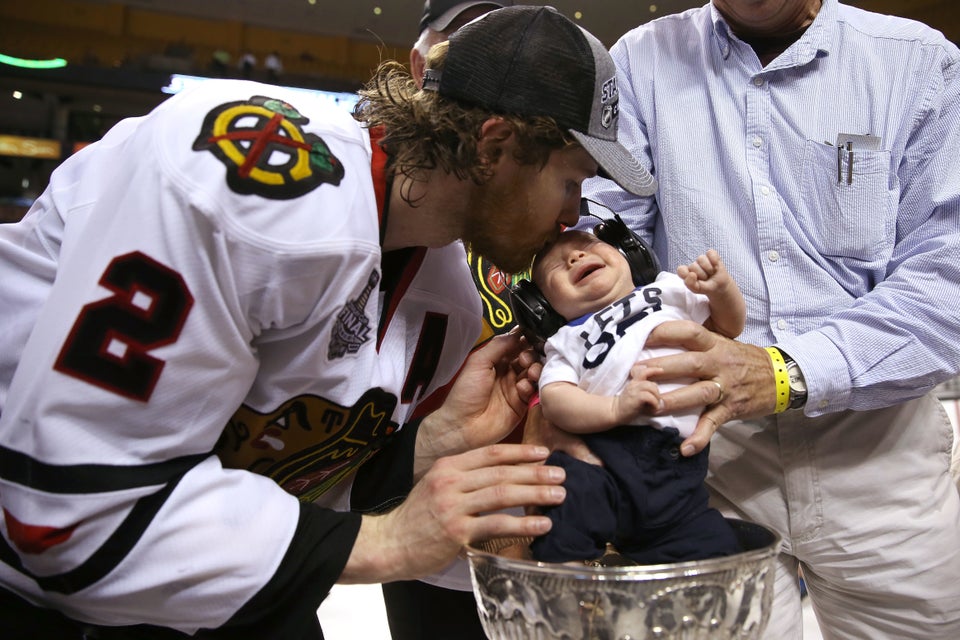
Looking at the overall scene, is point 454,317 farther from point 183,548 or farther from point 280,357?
point 183,548

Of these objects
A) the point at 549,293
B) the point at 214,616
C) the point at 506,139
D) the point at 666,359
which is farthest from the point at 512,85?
the point at 214,616

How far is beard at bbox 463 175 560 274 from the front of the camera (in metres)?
1.37

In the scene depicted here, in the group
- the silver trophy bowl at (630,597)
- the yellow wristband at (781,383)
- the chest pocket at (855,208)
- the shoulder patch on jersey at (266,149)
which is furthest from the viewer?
the chest pocket at (855,208)

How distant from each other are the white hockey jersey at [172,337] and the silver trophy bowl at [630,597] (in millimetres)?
319

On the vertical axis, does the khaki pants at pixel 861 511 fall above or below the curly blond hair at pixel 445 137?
below

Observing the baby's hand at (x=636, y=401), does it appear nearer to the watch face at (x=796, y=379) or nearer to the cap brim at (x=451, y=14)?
the watch face at (x=796, y=379)

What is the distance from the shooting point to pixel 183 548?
1.05 metres

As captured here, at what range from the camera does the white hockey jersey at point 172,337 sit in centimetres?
102

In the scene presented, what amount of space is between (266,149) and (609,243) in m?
0.61

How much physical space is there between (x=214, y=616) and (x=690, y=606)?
0.59 meters

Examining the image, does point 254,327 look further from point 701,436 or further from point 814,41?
point 814,41

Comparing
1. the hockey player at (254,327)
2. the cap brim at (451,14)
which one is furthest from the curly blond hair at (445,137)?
the cap brim at (451,14)

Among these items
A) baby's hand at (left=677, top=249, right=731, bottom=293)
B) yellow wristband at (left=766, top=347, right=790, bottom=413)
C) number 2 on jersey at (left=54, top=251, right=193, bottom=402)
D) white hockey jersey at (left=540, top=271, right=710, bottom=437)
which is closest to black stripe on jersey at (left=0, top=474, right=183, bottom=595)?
number 2 on jersey at (left=54, top=251, right=193, bottom=402)

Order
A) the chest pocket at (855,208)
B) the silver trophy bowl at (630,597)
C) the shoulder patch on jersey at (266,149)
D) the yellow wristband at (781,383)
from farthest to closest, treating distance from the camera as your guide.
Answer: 1. the chest pocket at (855,208)
2. the yellow wristband at (781,383)
3. the shoulder patch on jersey at (266,149)
4. the silver trophy bowl at (630,597)
